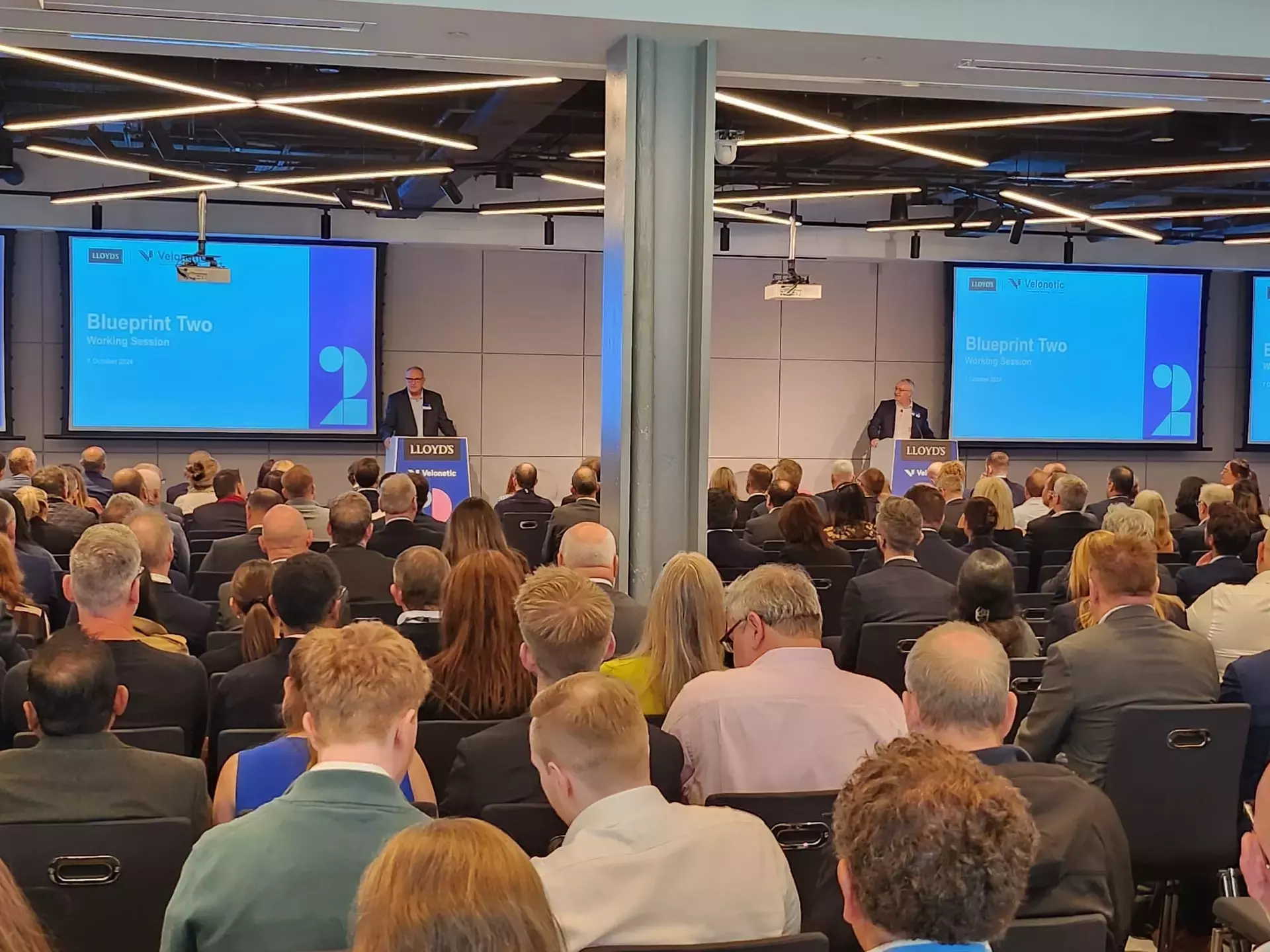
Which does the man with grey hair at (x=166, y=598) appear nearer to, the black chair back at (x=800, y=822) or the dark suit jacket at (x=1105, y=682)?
the black chair back at (x=800, y=822)

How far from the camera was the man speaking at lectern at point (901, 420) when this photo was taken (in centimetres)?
1448

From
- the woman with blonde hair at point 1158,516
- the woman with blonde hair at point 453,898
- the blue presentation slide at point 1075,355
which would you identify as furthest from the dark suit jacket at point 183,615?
the blue presentation slide at point 1075,355

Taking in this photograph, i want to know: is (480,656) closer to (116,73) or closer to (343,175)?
(116,73)

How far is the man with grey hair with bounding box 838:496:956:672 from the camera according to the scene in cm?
549

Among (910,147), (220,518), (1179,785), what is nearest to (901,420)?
(910,147)

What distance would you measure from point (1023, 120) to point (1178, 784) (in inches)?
203

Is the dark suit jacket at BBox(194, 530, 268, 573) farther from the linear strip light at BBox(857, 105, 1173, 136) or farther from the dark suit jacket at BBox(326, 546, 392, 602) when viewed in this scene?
the linear strip light at BBox(857, 105, 1173, 136)

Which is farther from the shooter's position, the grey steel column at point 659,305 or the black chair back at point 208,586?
the black chair back at point 208,586

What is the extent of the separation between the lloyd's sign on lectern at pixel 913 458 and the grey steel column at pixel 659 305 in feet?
23.2

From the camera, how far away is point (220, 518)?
8336mm

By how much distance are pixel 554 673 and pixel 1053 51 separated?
12.9ft

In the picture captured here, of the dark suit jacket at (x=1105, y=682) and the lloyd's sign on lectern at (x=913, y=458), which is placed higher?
the lloyd's sign on lectern at (x=913, y=458)

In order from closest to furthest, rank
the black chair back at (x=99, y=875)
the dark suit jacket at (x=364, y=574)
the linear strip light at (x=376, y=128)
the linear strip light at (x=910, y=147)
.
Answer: the black chair back at (x=99, y=875) → the dark suit jacket at (x=364, y=574) → the linear strip light at (x=376, y=128) → the linear strip light at (x=910, y=147)

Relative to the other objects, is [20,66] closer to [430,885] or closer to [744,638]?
[744,638]
